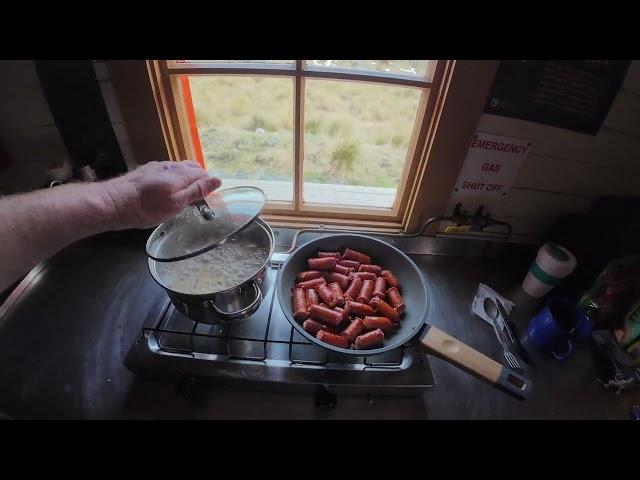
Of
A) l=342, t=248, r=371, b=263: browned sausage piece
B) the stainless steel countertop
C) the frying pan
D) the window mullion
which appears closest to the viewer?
the frying pan

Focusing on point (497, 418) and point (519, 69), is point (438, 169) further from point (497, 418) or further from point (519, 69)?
point (497, 418)

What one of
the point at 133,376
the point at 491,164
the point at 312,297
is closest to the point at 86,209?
the point at 133,376

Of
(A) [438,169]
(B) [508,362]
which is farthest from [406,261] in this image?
(B) [508,362]

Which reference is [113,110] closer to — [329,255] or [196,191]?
[196,191]

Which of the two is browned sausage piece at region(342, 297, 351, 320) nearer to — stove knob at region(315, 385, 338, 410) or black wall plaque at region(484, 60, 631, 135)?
stove knob at region(315, 385, 338, 410)

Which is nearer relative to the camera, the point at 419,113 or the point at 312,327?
the point at 312,327

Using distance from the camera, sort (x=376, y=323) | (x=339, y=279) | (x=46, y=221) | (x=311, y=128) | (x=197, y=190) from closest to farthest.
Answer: (x=46, y=221) < (x=197, y=190) < (x=376, y=323) < (x=339, y=279) < (x=311, y=128)

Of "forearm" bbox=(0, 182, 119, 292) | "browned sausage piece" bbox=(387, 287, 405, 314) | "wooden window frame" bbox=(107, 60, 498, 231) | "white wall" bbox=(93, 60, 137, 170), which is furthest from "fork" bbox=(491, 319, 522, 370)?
"white wall" bbox=(93, 60, 137, 170)
